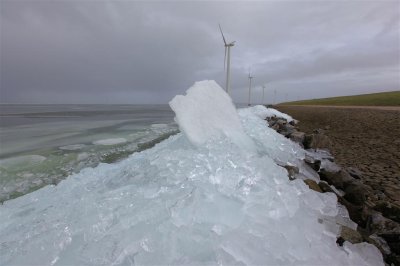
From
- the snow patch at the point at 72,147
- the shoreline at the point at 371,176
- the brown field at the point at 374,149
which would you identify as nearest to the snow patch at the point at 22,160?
the snow patch at the point at 72,147

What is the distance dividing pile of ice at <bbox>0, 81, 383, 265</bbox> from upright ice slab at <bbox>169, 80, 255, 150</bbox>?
2.10m

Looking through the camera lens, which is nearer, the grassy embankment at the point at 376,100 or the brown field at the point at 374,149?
the brown field at the point at 374,149

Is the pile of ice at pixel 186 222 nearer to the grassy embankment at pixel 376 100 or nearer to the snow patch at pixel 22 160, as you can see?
the snow patch at pixel 22 160

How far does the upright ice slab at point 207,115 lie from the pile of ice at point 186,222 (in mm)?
2102

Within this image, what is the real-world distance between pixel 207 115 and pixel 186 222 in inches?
217

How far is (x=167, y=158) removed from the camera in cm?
562

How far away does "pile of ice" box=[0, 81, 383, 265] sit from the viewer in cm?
282

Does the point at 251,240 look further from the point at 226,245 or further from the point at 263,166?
the point at 263,166

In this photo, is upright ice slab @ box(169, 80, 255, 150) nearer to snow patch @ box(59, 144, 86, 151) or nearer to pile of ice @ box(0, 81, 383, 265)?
pile of ice @ box(0, 81, 383, 265)

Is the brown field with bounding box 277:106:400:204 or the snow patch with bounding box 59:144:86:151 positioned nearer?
the brown field with bounding box 277:106:400:204

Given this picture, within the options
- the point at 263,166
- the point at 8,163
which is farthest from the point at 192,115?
the point at 8,163

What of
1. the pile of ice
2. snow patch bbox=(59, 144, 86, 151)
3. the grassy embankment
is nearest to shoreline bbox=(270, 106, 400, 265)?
the pile of ice

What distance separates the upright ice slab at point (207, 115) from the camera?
24.7 feet

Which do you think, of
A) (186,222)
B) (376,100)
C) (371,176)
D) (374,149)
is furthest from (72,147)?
(376,100)
